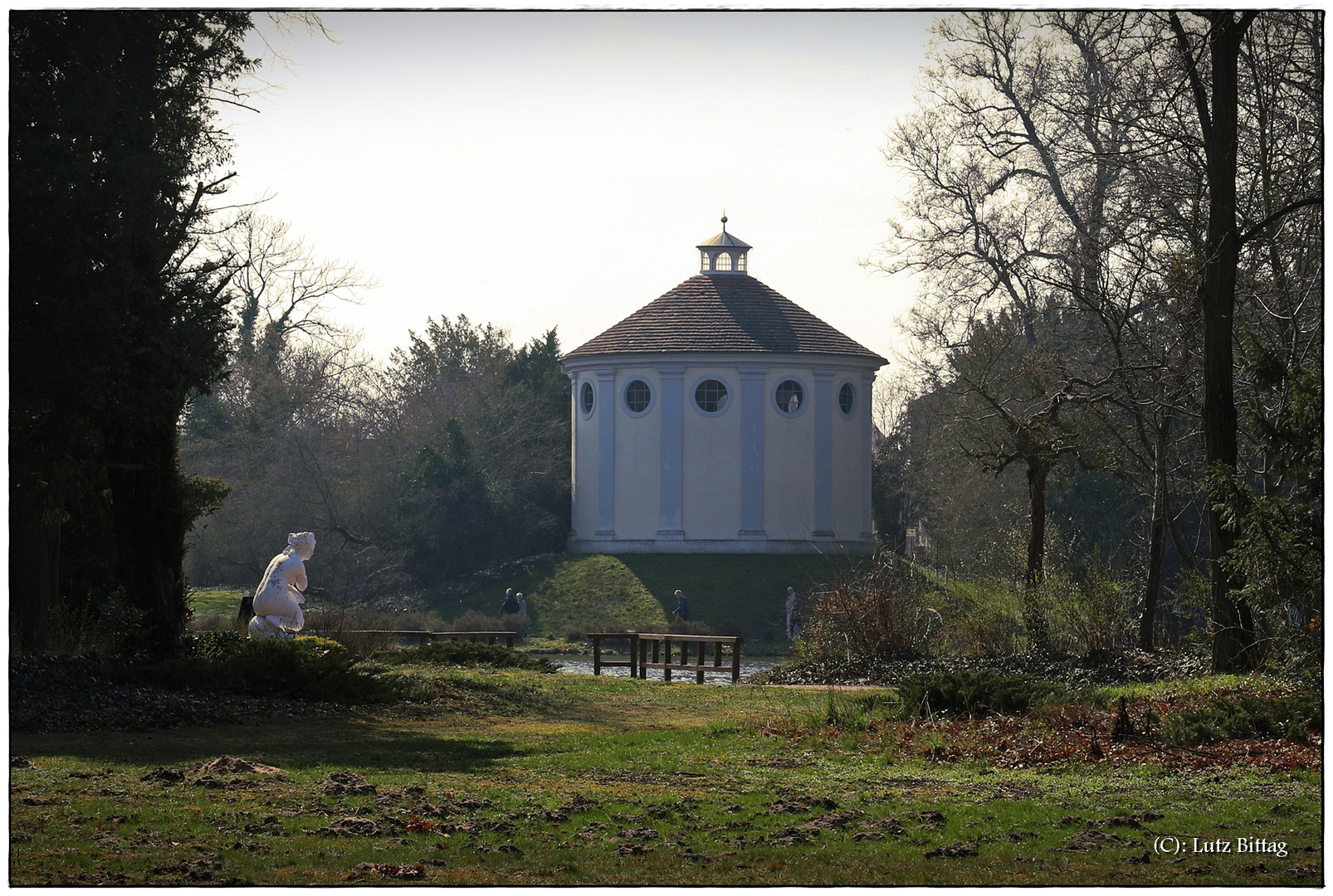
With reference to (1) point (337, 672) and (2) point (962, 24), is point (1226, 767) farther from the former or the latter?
(2) point (962, 24)

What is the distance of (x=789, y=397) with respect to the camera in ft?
143

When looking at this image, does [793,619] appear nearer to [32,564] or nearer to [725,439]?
[725,439]

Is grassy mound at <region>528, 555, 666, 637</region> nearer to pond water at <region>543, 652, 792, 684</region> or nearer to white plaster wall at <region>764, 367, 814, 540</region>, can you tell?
pond water at <region>543, 652, 792, 684</region>

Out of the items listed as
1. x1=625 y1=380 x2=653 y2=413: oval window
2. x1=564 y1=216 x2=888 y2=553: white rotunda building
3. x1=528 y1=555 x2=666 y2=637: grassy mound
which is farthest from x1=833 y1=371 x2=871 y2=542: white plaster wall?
x1=528 y1=555 x2=666 y2=637: grassy mound

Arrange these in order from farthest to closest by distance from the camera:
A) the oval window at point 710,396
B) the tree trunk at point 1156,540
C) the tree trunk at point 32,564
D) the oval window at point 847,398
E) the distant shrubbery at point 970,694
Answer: the oval window at point 847,398 → the oval window at point 710,396 → the tree trunk at point 1156,540 → the tree trunk at point 32,564 → the distant shrubbery at point 970,694

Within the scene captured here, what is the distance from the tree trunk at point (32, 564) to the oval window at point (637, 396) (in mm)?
29081

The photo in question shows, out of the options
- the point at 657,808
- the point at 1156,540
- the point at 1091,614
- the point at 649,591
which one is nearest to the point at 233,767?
the point at 657,808

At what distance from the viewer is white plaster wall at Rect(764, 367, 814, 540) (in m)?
43.1

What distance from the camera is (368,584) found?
147ft

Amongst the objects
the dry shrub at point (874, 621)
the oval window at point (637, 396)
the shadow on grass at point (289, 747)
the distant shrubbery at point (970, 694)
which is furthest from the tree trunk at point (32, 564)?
the oval window at point (637, 396)

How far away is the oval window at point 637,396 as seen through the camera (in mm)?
43844

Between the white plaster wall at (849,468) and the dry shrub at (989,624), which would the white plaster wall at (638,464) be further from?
the dry shrub at (989,624)

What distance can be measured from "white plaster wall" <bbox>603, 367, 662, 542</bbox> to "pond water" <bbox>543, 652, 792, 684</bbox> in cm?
1036

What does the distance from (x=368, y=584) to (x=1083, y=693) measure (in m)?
33.8
